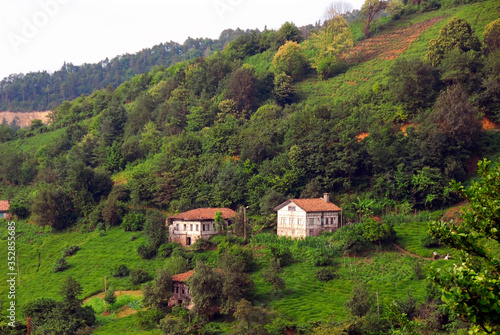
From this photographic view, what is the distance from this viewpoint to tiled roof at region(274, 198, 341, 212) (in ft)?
177

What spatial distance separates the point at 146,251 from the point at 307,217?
1628cm

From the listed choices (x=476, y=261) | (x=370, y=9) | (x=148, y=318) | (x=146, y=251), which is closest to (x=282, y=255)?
(x=148, y=318)

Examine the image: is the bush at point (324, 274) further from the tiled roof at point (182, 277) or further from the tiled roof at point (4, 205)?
the tiled roof at point (4, 205)

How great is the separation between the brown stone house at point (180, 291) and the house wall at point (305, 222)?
12491 millimetres

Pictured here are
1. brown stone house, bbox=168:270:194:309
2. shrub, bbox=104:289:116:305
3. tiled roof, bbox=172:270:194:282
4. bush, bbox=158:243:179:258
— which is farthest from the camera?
bush, bbox=158:243:179:258

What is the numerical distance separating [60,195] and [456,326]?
160ft

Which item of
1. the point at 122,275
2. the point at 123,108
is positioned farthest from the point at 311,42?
the point at 122,275

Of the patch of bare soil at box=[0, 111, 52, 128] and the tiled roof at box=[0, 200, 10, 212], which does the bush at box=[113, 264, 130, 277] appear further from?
the patch of bare soil at box=[0, 111, 52, 128]

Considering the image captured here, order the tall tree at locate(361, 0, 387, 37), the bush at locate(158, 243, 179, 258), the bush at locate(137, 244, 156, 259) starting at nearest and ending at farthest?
the bush at locate(158, 243, 179, 258), the bush at locate(137, 244, 156, 259), the tall tree at locate(361, 0, 387, 37)

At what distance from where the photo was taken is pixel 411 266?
45.8m

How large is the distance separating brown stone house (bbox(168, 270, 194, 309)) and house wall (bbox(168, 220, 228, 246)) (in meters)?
10.2

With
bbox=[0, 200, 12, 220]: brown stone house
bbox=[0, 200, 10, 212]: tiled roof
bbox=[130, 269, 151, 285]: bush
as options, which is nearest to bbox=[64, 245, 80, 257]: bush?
bbox=[130, 269, 151, 285]: bush

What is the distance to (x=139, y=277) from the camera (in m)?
50.8

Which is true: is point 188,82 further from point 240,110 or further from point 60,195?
point 60,195
